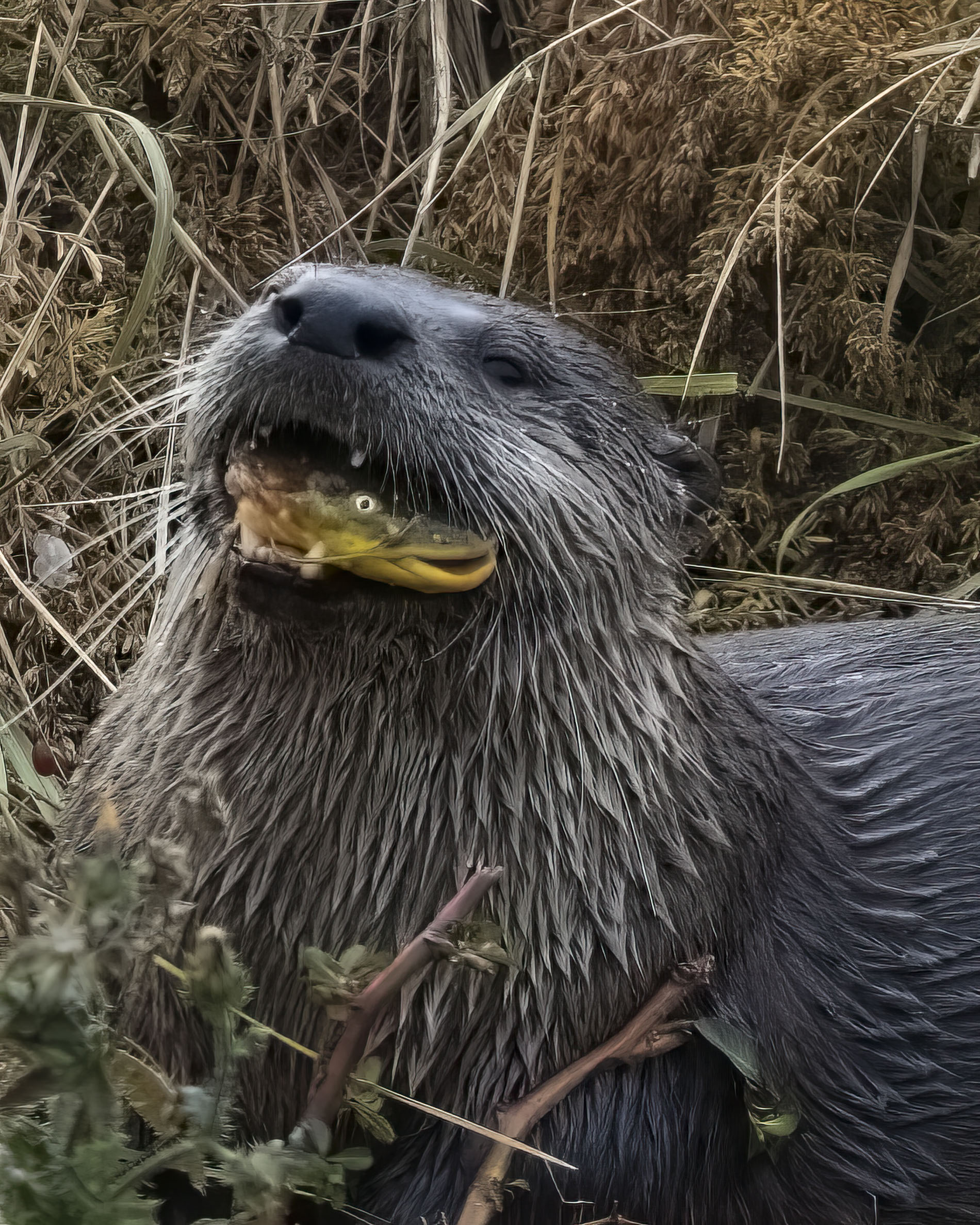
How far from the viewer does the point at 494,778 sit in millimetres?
1743

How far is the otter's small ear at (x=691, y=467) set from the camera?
2.04m

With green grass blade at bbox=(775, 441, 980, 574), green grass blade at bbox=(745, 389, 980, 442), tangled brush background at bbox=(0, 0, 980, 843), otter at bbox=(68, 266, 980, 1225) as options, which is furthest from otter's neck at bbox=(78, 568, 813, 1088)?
green grass blade at bbox=(745, 389, 980, 442)

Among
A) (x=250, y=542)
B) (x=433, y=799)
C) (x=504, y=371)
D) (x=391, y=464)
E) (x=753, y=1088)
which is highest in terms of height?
(x=504, y=371)

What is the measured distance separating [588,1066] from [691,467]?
0.82 metres

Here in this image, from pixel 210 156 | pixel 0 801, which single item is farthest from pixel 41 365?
pixel 0 801

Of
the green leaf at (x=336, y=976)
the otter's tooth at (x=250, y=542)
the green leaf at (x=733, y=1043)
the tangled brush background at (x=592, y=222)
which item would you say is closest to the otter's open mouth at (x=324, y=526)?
the otter's tooth at (x=250, y=542)

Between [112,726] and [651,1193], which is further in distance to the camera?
[112,726]

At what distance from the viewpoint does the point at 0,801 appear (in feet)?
8.09

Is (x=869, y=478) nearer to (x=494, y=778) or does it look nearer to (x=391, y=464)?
(x=494, y=778)

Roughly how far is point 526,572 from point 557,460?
16 centimetres

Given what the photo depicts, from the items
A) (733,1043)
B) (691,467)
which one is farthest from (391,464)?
(733,1043)

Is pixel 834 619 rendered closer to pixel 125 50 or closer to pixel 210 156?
pixel 210 156

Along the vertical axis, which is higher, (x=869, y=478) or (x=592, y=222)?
(x=592, y=222)

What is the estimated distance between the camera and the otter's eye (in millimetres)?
1784
